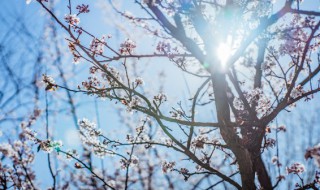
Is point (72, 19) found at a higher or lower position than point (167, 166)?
higher

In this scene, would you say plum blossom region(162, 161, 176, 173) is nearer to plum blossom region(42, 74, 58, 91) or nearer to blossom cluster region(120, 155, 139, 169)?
blossom cluster region(120, 155, 139, 169)

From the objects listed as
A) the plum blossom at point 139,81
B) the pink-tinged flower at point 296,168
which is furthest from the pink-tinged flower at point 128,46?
the pink-tinged flower at point 296,168

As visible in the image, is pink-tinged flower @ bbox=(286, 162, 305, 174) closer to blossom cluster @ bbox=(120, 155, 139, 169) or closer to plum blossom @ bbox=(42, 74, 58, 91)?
blossom cluster @ bbox=(120, 155, 139, 169)

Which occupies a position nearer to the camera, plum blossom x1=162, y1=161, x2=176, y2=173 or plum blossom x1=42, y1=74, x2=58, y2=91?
plum blossom x1=42, y1=74, x2=58, y2=91

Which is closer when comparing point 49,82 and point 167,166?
point 49,82

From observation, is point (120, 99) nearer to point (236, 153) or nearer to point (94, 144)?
point (94, 144)

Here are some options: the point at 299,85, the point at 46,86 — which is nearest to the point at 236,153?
the point at 299,85

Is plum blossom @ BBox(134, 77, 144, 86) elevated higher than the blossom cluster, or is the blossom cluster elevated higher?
plum blossom @ BBox(134, 77, 144, 86)

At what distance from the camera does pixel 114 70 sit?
452 centimetres

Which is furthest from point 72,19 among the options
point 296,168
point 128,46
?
point 296,168

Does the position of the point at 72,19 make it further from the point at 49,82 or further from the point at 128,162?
the point at 128,162

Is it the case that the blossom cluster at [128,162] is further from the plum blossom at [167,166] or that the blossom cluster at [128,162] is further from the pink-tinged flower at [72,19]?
the pink-tinged flower at [72,19]

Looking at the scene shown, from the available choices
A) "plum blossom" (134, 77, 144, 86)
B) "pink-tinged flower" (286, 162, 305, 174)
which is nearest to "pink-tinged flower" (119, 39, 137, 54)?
"plum blossom" (134, 77, 144, 86)

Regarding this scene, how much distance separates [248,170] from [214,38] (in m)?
1.77
